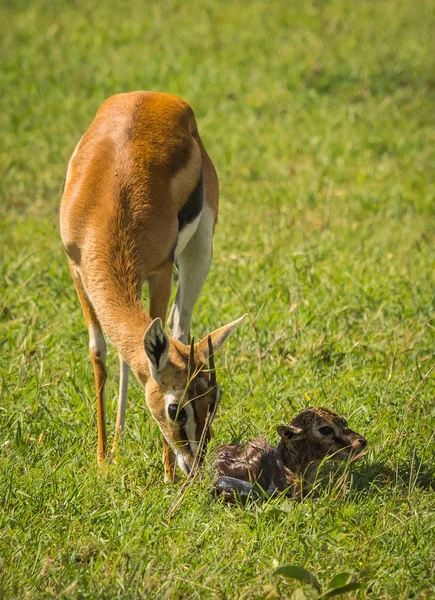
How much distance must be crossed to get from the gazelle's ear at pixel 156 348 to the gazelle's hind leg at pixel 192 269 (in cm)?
159

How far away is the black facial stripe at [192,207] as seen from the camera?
17.5ft

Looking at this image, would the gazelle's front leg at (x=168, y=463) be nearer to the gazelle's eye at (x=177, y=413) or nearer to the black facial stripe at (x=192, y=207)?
the gazelle's eye at (x=177, y=413)

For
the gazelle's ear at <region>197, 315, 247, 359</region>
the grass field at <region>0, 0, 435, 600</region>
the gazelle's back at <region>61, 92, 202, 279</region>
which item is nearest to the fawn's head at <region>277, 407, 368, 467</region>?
the grass field at <region>0, 0, 435, 600</region>

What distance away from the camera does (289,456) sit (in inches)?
182

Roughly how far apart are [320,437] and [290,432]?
157 mm

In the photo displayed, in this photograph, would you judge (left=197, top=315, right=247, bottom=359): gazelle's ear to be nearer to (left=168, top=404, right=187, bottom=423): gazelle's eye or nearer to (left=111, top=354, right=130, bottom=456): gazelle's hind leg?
(left=168, top=404, right=187, bottom=423): gazelle's eye

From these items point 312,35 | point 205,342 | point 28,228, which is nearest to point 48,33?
point 312,35

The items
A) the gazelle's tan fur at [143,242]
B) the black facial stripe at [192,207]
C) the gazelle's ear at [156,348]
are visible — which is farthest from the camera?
the black facial stripe at [192,207]

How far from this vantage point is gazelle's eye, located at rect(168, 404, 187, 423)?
4086 millimetres

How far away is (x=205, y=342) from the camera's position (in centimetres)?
431

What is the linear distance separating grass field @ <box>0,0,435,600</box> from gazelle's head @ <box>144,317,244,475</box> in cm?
18

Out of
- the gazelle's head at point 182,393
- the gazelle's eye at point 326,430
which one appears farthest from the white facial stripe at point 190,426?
the gazelle's eye at point 326,430

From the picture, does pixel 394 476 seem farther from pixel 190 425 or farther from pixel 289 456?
pixel 190 425

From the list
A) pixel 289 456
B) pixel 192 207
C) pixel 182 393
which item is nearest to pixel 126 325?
pixel 182 393
